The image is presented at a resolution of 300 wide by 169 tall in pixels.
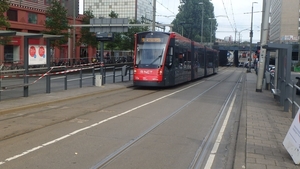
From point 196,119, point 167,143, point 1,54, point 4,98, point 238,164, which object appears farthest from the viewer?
point 1,54

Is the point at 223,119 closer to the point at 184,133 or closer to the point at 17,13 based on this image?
the point at 184,133

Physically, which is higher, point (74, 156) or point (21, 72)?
point (21, 72)

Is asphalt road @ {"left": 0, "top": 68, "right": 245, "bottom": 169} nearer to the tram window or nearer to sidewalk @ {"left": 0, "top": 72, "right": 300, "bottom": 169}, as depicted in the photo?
sidewalk @ {"left": 0, "top": 72, "right": 300, "bottom": 169}

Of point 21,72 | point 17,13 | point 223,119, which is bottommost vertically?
point 223,119

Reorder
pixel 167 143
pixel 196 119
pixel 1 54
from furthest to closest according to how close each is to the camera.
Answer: pixel 1 54 → pixel 196 119 → pixel 167 143

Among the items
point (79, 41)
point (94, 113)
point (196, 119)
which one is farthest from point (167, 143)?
point (79, 41)

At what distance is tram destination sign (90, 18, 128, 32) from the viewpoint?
2786cm

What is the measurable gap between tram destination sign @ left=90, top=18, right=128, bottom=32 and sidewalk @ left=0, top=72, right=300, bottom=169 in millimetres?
11057

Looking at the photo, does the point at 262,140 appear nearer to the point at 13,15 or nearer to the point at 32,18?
Answer: the point at 13,15

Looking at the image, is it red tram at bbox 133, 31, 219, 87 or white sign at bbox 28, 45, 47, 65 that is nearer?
white sign at bbox 28, 45, 47, 65

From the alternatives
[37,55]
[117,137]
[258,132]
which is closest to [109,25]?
[37,55]

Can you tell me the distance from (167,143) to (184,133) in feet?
4.25

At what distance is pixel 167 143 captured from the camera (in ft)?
28.1

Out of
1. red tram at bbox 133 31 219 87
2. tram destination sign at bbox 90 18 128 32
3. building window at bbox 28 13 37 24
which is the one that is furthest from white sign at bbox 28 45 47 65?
building window at bbox 28 13 37 24
